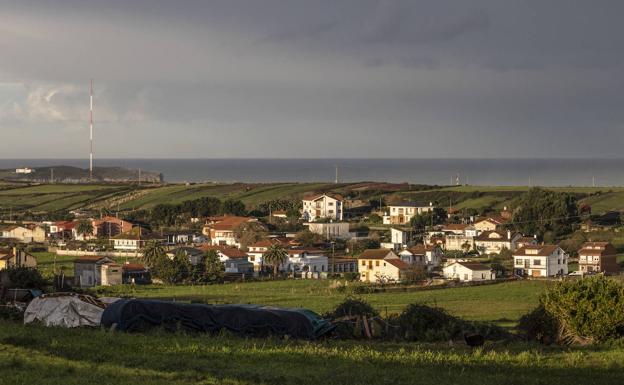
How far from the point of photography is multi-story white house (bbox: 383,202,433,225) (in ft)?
310

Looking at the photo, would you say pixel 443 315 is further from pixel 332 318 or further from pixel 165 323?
pixel 165 323

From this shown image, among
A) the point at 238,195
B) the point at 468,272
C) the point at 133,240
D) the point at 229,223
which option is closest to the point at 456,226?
the point at 229,223

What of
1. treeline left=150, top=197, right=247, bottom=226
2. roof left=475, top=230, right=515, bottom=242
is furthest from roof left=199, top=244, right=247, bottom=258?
treeline left=150, top=197, right=247, bottom=226

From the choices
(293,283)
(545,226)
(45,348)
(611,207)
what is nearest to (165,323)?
(45,348)

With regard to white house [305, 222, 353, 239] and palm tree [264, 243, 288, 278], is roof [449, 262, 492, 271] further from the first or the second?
white house [305, 222, 353, 239]

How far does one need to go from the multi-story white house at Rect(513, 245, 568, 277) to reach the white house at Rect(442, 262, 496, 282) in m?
3.45

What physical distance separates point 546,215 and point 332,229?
17335 millimetres

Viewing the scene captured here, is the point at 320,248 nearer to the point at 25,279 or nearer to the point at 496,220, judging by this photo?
the point at 496,220

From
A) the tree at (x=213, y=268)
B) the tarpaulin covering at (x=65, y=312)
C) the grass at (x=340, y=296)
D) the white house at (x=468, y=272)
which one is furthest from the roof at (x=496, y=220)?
the tarpaulin covering at (x=65, y=312)

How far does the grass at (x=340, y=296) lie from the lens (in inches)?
1609

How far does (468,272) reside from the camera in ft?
184

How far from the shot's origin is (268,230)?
8494cm

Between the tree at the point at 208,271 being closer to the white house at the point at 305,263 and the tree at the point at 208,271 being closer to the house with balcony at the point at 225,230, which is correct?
the white house at the point at 305,263

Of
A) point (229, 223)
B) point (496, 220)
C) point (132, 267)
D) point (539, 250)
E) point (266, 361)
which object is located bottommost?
point (132, 267)
